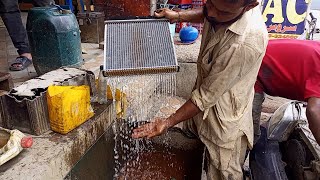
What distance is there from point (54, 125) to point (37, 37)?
1.85m

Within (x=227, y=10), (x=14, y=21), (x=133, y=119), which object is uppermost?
(x=227, y=10)

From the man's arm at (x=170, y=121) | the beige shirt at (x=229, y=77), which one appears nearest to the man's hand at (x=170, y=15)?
the beige shirt at (x=229, y=77)

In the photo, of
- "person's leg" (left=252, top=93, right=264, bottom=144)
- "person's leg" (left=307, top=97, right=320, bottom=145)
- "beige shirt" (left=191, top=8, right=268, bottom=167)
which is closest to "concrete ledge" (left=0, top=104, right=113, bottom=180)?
"beige shirt" (left=191, top=8, right=268, bottom=167)

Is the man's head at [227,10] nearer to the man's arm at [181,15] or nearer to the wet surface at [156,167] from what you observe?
the man's arm at [181,15]

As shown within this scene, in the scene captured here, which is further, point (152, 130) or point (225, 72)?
point (152, 130)

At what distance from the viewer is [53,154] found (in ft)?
7.06

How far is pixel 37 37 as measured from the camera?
150 inches

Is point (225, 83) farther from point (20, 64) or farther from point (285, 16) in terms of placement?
point (285, 16)

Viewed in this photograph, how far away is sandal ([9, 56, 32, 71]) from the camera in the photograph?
14.3ft

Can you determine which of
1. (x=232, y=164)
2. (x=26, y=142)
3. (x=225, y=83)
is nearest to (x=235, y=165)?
(x=232, y=164)

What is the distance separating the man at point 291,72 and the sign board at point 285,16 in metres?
2.15

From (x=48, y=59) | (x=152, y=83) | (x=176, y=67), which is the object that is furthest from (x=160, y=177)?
(x=48, y=59)

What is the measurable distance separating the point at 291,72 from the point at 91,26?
4.10 m

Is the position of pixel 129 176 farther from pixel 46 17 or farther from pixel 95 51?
pixel 95 51
